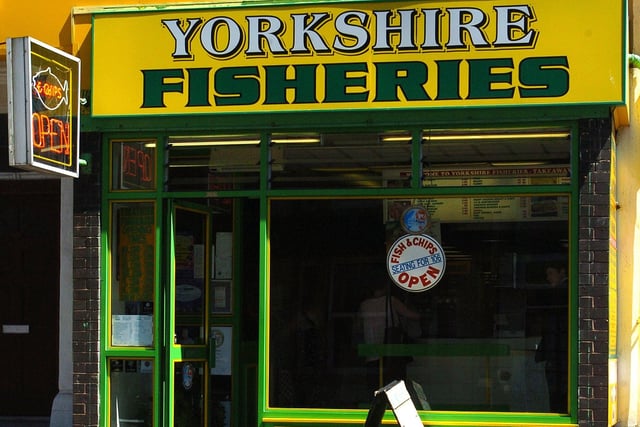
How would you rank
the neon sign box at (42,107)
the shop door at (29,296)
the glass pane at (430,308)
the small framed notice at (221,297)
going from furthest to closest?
the shop door at (29,296) → the small framed notice at (221,297) → the glass pane at (430,308) → the neon sign box at (42,107)

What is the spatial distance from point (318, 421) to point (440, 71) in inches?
119

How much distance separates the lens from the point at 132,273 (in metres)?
8.98

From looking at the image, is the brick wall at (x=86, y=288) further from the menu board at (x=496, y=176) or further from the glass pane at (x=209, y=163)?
the menu board at (x=496, y=176)

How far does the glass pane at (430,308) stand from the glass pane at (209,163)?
1.47 ft

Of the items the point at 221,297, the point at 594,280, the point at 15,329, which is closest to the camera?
the point at 594,280

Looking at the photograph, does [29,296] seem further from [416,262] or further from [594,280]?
[594,280]

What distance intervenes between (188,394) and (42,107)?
2.88 m

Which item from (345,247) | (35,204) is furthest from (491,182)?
(35,204)

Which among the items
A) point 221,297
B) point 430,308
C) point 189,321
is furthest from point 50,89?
point 430,308

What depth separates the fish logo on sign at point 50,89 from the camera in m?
7.98

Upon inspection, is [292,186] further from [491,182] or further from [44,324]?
[44,324]

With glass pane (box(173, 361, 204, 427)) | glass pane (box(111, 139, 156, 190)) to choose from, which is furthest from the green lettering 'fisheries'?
glass pane (box(173, 361, 204, 427))

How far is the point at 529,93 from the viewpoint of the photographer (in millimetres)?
8062

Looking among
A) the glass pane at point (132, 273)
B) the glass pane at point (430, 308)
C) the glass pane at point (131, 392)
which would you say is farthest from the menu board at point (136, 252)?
the glass pane at point (430, 308)
